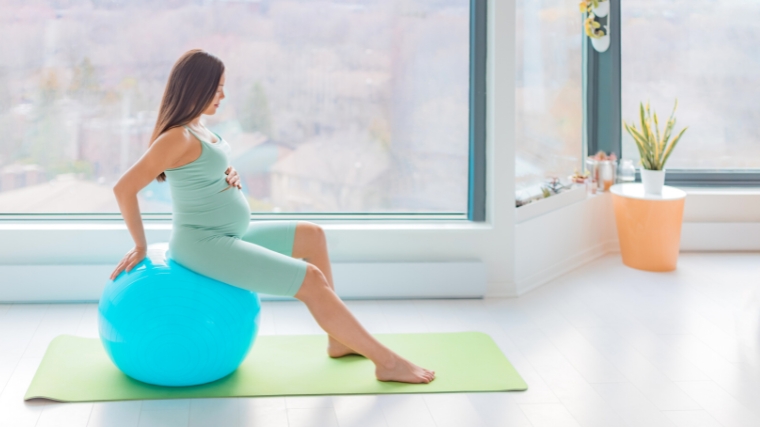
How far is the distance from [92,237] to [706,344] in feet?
9.49

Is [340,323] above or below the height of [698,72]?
below

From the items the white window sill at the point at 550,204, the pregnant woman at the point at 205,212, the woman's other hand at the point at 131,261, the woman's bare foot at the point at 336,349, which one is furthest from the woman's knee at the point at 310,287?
the white window sill at the point at 550,204

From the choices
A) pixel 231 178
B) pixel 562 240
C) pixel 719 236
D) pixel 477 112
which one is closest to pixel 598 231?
pixel 562 240

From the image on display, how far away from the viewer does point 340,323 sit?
2.93 m

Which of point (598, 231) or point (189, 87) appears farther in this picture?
point (598, 231)

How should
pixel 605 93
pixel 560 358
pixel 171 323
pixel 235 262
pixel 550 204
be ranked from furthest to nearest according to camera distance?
pixel 605 93
pixel 550 204
pixel 560 358
pixel 235 262
pixel 171 323

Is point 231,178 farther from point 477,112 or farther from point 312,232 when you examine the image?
point 477,112

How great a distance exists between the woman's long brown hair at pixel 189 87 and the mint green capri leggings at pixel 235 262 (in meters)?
0.38

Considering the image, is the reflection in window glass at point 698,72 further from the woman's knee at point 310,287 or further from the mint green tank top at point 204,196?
the mint green tank top at point 204,196

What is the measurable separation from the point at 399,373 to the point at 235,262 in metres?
0.72

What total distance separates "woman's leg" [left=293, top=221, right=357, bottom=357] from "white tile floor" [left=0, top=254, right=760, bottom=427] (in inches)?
15.5

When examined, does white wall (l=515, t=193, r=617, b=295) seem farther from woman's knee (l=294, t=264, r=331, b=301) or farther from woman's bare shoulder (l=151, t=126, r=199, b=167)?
woman's bare shoulder (l=151, t=126, r=199, b=167)

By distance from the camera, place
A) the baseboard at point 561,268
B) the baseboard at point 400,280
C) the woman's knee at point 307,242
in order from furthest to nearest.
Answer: the baseboard at point 561,268
the baseboard at point 400,280
the woman's knee at point 307,242

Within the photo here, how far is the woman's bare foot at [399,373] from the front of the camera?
9.87 feet
